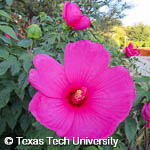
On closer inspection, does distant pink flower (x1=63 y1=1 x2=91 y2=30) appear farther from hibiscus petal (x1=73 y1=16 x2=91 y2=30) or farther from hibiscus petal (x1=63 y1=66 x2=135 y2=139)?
hibiscus petal (x1=63 y1=66 x2=135 y2=139)

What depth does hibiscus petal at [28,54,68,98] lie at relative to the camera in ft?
1.24

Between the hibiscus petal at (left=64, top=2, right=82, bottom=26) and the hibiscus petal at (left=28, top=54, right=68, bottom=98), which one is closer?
the hibiscus petal at (left=28, top=54, right=68, bottom=98)

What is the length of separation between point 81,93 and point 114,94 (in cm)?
9

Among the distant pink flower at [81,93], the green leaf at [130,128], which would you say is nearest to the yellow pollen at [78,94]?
the distant pink flower at [81,93]

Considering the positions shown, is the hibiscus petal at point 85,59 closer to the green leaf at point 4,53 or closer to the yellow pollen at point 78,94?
the yellow pollen at point 78,94

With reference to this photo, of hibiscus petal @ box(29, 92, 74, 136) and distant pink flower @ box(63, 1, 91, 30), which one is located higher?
distant pink flower @ box(63, 1, 91, 30)

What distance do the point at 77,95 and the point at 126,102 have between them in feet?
0.43

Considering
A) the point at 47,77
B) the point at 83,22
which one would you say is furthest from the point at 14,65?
the point at 83,22

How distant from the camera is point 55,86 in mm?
418

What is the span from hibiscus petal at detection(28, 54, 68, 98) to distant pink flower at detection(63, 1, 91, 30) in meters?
0.35

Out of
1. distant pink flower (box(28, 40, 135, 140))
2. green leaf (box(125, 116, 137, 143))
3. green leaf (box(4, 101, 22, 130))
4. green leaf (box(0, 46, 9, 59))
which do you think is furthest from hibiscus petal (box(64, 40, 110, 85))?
green leaf (box(4, 101, 22, 130))

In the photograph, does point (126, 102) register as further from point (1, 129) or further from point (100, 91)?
point (1, 129)

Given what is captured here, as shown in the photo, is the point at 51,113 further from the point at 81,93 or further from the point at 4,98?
the point at 4,98

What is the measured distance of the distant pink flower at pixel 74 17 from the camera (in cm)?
70
